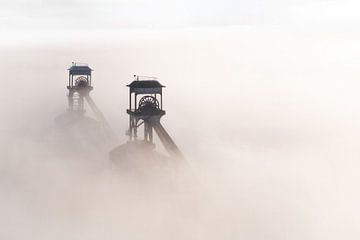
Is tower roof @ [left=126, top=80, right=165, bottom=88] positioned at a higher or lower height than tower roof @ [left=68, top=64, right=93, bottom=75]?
lower

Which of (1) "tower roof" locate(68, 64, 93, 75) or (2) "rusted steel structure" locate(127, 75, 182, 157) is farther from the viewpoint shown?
(1) "tower roof" locate(68, 64, 93, 75)

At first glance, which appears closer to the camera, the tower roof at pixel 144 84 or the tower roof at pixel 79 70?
the tower roof at pixel 144 84

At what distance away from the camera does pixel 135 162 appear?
361 ft

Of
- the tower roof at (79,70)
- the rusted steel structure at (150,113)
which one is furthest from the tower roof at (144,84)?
the tower roof at (79,70)

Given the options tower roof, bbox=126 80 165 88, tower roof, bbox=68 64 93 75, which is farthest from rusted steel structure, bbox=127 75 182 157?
tower roof, bbox=68 64 93 75

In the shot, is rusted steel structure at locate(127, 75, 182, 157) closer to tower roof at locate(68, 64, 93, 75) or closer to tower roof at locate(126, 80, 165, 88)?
tower roof at locate(126, 80, 165, 88)

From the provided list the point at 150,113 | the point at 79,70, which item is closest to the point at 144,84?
the point at 150,113

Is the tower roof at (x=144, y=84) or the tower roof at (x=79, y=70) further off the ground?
the tower roof at (x=79, y=70)

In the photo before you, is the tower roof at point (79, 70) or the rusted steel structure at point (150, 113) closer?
the rusted steel structure at point (150, 113)

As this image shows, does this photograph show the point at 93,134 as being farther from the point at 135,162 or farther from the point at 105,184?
the point at 135,162

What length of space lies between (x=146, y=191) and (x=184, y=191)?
934 centimetres

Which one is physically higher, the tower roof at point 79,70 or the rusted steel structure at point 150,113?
the tower roof at point 79,70

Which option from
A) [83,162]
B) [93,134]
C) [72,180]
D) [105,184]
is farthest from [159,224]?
[93,134]

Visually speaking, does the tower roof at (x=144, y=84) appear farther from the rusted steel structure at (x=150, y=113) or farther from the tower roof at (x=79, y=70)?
the tower roof at (x=79, y=70)
